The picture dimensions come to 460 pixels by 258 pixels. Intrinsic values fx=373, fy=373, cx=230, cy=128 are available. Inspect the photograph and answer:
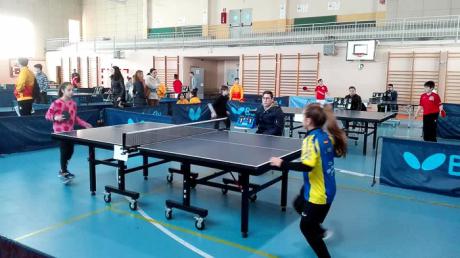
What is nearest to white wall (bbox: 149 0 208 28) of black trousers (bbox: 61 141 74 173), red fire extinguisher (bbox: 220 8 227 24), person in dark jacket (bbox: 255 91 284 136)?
red fire extinguisher (bbox: 220 8 227 24)

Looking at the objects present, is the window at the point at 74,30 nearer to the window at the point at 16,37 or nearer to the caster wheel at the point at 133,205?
the window at the point at 16,37

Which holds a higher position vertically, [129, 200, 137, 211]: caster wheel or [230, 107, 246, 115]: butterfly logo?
[230, 107, 246, 115]: butterfly logo

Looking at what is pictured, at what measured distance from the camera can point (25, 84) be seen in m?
8.59

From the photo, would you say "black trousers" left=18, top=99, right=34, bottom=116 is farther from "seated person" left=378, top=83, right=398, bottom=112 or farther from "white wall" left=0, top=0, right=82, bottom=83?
"white wall" left=0, top=0, right=82, bottom=83

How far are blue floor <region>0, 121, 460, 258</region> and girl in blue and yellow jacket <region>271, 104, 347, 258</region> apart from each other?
66 centimetres

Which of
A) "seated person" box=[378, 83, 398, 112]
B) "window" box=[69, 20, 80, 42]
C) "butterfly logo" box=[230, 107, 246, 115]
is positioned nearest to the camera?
"butterfly logo" box=[230, 107, 246, 115]

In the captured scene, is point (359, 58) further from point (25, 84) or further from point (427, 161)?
point (25, 84)

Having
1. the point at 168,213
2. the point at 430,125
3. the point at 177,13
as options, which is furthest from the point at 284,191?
the point at 177,13

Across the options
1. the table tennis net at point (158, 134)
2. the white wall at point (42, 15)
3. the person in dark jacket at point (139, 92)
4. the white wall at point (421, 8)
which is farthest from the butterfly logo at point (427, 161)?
the white wall at point (42, 15)

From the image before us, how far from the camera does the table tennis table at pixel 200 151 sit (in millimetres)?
3912

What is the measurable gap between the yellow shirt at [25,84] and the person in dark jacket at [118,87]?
90.5 inches

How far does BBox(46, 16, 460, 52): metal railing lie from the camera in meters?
14.6

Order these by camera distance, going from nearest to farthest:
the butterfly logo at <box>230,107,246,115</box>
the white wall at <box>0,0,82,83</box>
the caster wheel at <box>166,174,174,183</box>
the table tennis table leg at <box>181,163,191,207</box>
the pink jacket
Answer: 1. the table tennis table leg at <box>181,163,191,207</box>
2. the pink jacket
3. the caster wheel at <box>166,174,174,183</box>
4. the butterfly logo at <box>230,107,246,115</box>
5. the white wall at <box>0,0,82,83</box>

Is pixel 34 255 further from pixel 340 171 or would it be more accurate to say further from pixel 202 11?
pixel 202 11
